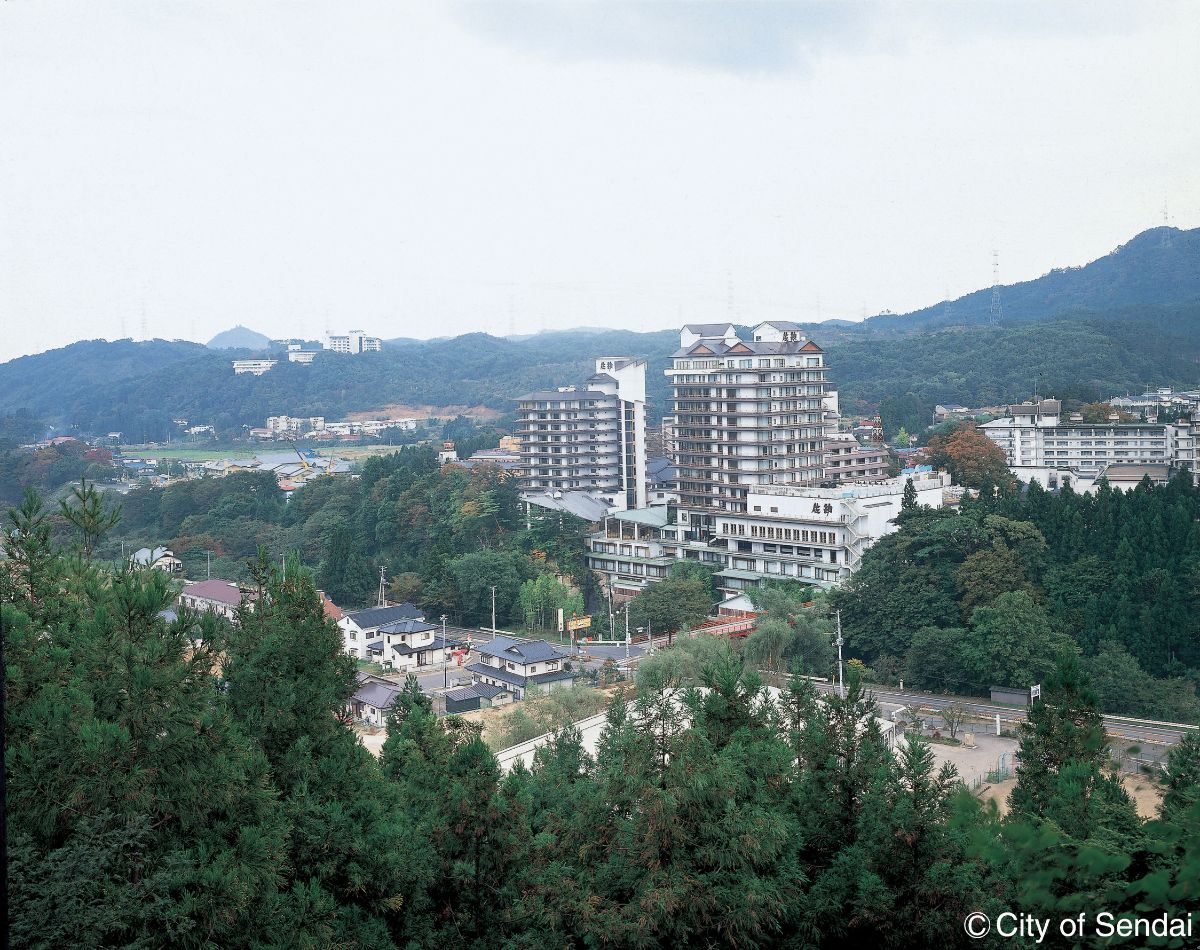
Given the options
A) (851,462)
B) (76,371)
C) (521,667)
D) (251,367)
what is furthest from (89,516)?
(251,367)

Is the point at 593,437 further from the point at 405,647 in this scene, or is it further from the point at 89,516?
the point at 89,516

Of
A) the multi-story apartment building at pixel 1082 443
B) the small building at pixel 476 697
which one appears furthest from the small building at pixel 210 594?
the multi-story apartment building at pixel 1082 443

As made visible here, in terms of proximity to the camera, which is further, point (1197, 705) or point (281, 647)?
point (1197, 705)

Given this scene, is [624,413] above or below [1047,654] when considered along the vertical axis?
above

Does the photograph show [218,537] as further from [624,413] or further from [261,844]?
[261,844]

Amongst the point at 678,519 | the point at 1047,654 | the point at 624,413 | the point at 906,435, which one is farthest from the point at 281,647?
the point at 906,435

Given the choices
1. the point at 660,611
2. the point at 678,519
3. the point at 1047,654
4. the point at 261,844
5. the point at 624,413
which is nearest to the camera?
the point at 261,844

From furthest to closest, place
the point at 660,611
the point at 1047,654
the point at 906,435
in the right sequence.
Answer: the point at 906,435 < the point at 660,611 < the point at 1047,654

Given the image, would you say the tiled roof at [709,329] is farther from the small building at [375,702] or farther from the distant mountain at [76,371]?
the distant mountain at [76,371]
